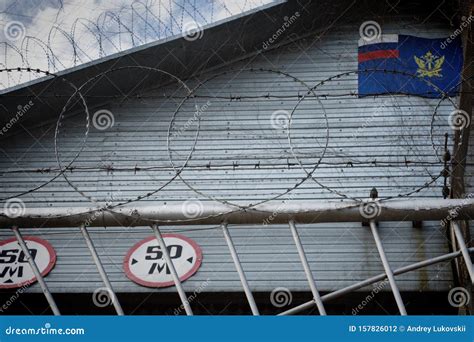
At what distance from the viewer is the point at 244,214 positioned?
9609mm

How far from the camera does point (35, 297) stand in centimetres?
1219

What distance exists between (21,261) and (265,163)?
16.3ft

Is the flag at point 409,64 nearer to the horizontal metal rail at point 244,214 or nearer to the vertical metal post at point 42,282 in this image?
the horizontal metal rail at point 244,214

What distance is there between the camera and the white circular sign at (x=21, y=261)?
12195 millimetres

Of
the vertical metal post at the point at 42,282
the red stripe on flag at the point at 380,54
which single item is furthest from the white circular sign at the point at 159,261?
the red stripe on flag at the point at 380,54

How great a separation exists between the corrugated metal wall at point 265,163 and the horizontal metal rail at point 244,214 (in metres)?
2.21

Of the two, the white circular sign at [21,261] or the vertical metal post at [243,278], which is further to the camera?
the white circular sign at [21,261]

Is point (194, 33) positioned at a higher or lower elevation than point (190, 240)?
higher

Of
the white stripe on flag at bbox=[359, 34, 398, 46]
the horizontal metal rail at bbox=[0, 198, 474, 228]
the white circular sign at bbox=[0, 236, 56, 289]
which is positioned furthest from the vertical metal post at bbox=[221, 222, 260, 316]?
the white stripe on flag at bbox=[359, 34, 398, 46]

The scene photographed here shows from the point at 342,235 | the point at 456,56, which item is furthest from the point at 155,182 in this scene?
the point at 456,56

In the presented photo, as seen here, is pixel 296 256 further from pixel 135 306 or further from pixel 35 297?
pixel 35 297

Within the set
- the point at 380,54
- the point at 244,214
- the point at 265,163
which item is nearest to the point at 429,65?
the point at 380,54

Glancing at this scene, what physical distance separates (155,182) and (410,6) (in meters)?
7.08

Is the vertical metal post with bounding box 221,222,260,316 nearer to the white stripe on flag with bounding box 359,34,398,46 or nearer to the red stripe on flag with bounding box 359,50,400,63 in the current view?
the red stripe on flag with bounding box 359,50,400,63
